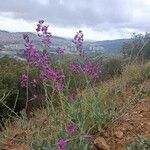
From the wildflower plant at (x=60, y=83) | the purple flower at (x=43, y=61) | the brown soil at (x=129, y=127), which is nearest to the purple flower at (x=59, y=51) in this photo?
the wildflower plant at (x=60, y=83)

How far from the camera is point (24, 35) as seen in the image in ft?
15.5

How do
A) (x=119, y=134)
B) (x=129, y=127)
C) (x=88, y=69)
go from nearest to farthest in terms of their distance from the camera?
1. (x=119, y=134)
2. (x=129, y=127)
3. (x=88, y=69)

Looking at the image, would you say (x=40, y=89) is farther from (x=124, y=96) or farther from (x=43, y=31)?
(x=43, y=31)

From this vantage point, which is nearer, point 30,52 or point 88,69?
point 30,52

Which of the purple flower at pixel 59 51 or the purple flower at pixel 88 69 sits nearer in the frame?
the purple flower at pixel 88 69

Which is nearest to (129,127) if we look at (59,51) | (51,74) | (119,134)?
(119,134)

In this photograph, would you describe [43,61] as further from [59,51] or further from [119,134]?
[119,134]

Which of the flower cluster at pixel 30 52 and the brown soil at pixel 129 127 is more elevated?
the flower cluster at pixel 30 52

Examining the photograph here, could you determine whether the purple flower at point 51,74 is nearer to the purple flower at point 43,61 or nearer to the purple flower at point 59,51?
the purple flower at point 43,61

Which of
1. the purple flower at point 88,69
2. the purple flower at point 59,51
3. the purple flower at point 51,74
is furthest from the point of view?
the purple flower at point 59,51

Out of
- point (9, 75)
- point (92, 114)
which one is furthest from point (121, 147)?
point (9, 75)

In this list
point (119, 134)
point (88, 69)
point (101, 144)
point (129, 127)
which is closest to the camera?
point (101, 144)

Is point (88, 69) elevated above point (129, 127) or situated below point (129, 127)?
above

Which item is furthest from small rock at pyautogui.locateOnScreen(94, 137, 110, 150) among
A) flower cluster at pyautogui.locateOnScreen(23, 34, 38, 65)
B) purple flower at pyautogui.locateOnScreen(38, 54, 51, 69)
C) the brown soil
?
flower cluster at pyautogui.locateOnScreen(23, 34, 38, 65)
